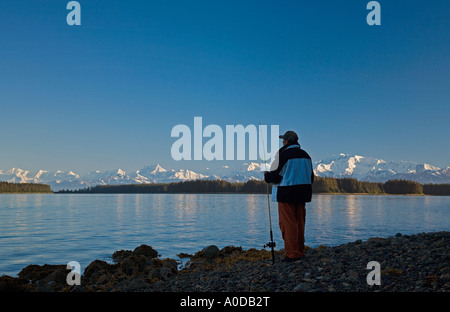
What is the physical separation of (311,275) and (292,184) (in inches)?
98.0

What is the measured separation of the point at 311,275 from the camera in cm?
894

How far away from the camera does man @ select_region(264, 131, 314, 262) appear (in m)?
10.1

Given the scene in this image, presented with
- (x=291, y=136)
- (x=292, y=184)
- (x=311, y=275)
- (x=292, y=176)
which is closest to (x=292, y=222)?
(x=292, y=184)

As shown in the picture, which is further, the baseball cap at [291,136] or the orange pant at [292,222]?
the baseball cap at [291,136]

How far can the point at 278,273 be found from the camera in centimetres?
949

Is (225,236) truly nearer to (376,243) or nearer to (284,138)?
(376,243)

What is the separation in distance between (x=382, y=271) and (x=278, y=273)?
2554 mm

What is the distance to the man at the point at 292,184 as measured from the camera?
10.1m

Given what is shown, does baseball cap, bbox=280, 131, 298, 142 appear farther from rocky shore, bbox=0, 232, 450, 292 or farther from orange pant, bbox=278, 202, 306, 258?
rocky shore, bbox=0, 232, 450, 292

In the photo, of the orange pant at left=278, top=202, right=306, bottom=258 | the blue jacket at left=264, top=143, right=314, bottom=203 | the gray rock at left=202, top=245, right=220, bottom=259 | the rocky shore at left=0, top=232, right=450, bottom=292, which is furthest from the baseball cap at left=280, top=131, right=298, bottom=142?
the gray rock at left=202, top=245, right=220, bottom=259

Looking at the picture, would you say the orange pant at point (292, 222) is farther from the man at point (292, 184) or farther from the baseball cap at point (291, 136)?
the baseball cap at point (291, 136)

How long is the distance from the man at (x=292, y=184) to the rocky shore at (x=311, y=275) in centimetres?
107

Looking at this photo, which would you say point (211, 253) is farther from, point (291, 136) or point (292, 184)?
point (291, 136)

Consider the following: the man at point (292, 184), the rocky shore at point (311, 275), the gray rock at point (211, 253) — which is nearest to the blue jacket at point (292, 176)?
the man at point (292, 184)
